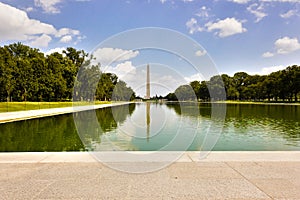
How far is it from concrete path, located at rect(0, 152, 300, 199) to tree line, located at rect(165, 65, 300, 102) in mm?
36482

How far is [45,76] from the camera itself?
4919 centimetres

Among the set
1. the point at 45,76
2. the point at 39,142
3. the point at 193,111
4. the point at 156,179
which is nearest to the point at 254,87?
the point at 193,111

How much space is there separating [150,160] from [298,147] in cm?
637

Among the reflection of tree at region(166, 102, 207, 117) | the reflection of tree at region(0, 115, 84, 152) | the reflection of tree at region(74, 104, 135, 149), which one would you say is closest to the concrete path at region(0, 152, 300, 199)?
the reflection of tree at region(0, 115, 84, 152)

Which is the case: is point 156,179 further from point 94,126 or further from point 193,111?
point 193,111

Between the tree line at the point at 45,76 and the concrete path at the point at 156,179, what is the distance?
32.6m

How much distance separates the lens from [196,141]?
11688 millimetres

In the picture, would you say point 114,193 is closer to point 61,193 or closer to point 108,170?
point 61,193

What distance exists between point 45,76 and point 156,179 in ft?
159

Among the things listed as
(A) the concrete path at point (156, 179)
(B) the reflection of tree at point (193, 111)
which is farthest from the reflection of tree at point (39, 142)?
(B) the reflection of tree at point (193, 111)

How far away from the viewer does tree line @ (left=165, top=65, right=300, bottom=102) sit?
63.8m

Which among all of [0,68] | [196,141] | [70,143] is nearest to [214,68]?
[196,141]

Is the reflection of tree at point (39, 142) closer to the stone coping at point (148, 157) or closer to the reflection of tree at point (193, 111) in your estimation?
the stone coping at point (148, 157)

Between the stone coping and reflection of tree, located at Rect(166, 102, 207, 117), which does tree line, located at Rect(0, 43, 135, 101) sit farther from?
the stone coping
